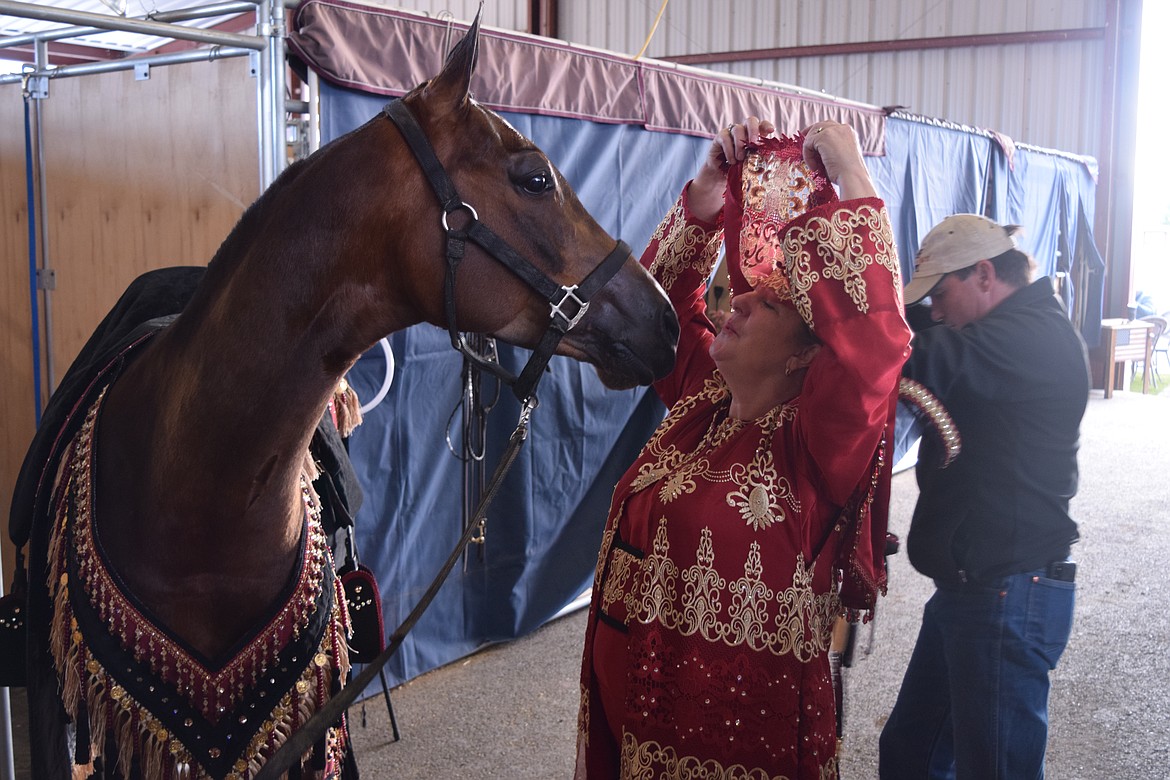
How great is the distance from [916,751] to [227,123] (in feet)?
7.67

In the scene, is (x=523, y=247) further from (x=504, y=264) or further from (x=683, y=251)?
(x=683, y=251)

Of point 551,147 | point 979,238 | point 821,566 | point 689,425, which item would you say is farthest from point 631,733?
point 551,147

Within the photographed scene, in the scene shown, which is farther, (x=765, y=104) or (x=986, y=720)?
(x=765, y=104)

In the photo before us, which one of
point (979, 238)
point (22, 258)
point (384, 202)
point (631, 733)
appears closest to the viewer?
point (384, 202)

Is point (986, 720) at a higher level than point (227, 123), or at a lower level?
lower

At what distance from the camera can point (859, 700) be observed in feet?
10.7

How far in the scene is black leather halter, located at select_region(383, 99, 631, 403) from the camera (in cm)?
124

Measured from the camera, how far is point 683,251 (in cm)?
179

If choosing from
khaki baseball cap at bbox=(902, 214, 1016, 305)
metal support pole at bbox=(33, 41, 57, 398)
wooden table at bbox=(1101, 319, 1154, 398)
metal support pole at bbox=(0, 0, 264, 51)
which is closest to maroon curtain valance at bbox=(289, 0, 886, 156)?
metal support pole at bbox=(0, 0, 264, 51)

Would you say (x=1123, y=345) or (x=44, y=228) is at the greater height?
(x=44, y=228)

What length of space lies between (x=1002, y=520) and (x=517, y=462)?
201 cm

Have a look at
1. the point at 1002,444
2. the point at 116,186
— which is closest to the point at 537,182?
the point at 1002,444

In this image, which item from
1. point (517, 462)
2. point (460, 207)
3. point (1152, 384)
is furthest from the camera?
point (1152, 384)

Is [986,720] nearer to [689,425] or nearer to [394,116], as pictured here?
[689,425]
